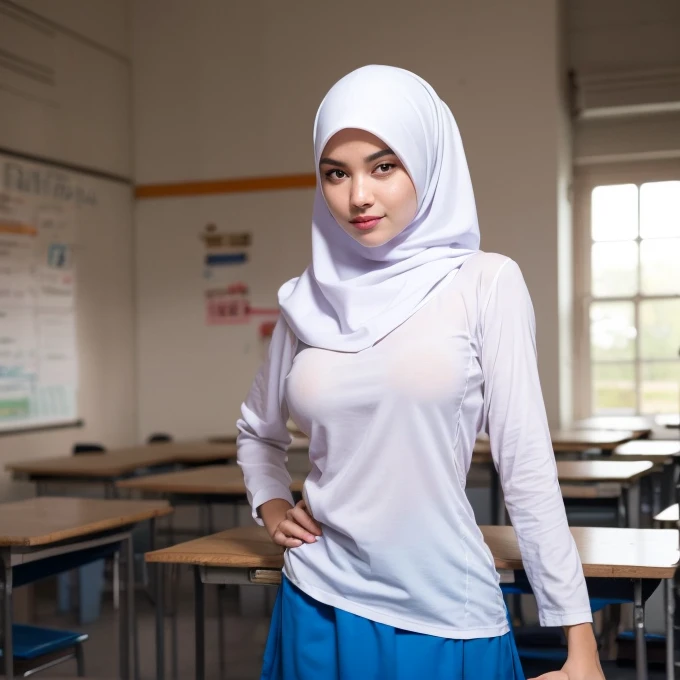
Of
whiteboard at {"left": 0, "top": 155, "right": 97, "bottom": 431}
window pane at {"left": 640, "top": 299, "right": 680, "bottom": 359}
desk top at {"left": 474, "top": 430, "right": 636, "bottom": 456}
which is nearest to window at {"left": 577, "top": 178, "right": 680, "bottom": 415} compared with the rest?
window pane at {"left": 640, "top": 299, "right": 680, "bottom": 359}

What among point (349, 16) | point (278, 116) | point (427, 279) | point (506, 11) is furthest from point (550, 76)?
point (427, 279)

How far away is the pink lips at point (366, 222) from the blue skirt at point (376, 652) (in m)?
0.47

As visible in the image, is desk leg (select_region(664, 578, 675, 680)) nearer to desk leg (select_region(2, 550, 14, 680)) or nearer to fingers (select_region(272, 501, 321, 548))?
fingers (select_region(272, 501, 321, 548))

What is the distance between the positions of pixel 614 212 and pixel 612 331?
805 millimetres

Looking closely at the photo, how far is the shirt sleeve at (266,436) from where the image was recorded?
1436 millimetres

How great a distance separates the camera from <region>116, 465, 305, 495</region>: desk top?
11.4ft

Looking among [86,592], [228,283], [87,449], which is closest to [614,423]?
[228,283]

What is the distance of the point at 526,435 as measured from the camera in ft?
3.74

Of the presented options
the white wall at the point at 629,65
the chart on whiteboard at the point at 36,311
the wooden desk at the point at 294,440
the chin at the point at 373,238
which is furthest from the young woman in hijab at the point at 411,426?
the white wall at the point at 629,65

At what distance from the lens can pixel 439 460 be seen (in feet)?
3.84

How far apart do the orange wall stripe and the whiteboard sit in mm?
689

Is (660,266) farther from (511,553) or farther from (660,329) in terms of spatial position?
(511,553)

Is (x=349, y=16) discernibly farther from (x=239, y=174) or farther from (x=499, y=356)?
(x=499, y=356)

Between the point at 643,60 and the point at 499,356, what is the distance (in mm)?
5952
